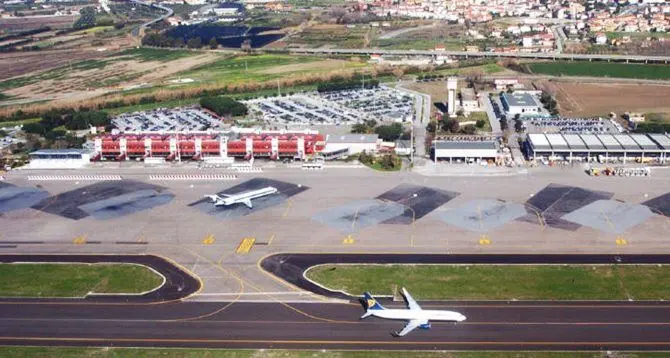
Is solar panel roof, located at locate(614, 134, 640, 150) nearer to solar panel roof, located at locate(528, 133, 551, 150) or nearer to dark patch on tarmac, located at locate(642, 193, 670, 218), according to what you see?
solar panel roof, located at locate(528, 133, 551, 150)

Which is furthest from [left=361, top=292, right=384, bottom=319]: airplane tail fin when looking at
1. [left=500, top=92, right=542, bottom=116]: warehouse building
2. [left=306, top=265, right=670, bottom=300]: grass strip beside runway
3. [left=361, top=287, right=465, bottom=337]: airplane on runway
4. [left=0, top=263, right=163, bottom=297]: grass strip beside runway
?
→ [left=500, top=92, right=542, bottom=116]: warehouse building

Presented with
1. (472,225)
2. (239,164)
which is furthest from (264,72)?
(472,225)

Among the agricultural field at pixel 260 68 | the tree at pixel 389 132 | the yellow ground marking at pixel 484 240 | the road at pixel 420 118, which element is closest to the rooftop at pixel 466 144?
the road at pixel 420 118

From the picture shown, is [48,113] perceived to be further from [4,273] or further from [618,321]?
[618,321]

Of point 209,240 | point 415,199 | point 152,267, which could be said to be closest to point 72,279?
point 152,267

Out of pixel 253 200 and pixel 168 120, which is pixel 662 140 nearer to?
pixel 253 200

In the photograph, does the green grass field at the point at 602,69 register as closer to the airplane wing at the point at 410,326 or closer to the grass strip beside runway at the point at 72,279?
the airplane wing at the point at 410,326

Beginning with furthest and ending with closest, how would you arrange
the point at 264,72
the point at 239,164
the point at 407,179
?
the point at 264,72, the point at 239,164, the point at 407,179
